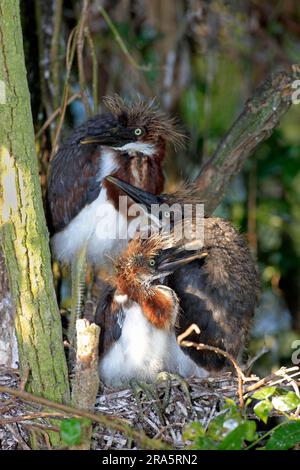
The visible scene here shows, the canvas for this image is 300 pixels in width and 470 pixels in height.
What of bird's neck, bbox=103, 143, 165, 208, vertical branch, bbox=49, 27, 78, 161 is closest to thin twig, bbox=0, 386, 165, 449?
bird's neck, bbox=103, 143, 165, 208

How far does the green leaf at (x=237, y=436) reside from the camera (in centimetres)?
280

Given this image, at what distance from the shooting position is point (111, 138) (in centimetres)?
450

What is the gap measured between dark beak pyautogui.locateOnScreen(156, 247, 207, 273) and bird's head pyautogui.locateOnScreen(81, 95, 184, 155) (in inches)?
29.2

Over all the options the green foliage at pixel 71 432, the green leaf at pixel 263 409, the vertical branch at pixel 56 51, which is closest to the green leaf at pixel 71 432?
the green foliage at pixel 71 432

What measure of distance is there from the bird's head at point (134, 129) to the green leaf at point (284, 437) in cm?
202

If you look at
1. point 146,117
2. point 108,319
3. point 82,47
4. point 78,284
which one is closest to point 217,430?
point 108,319

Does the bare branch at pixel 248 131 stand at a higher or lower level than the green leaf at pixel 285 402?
higher

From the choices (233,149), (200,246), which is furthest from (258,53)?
(200,246)

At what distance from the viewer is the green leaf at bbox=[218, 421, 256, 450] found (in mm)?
2799

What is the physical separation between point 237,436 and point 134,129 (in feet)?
7.26

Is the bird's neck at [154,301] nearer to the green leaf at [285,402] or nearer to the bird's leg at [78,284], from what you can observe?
the bird's leg at [78,284]

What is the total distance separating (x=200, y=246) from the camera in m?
4.06

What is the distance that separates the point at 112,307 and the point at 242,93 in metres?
3.00
